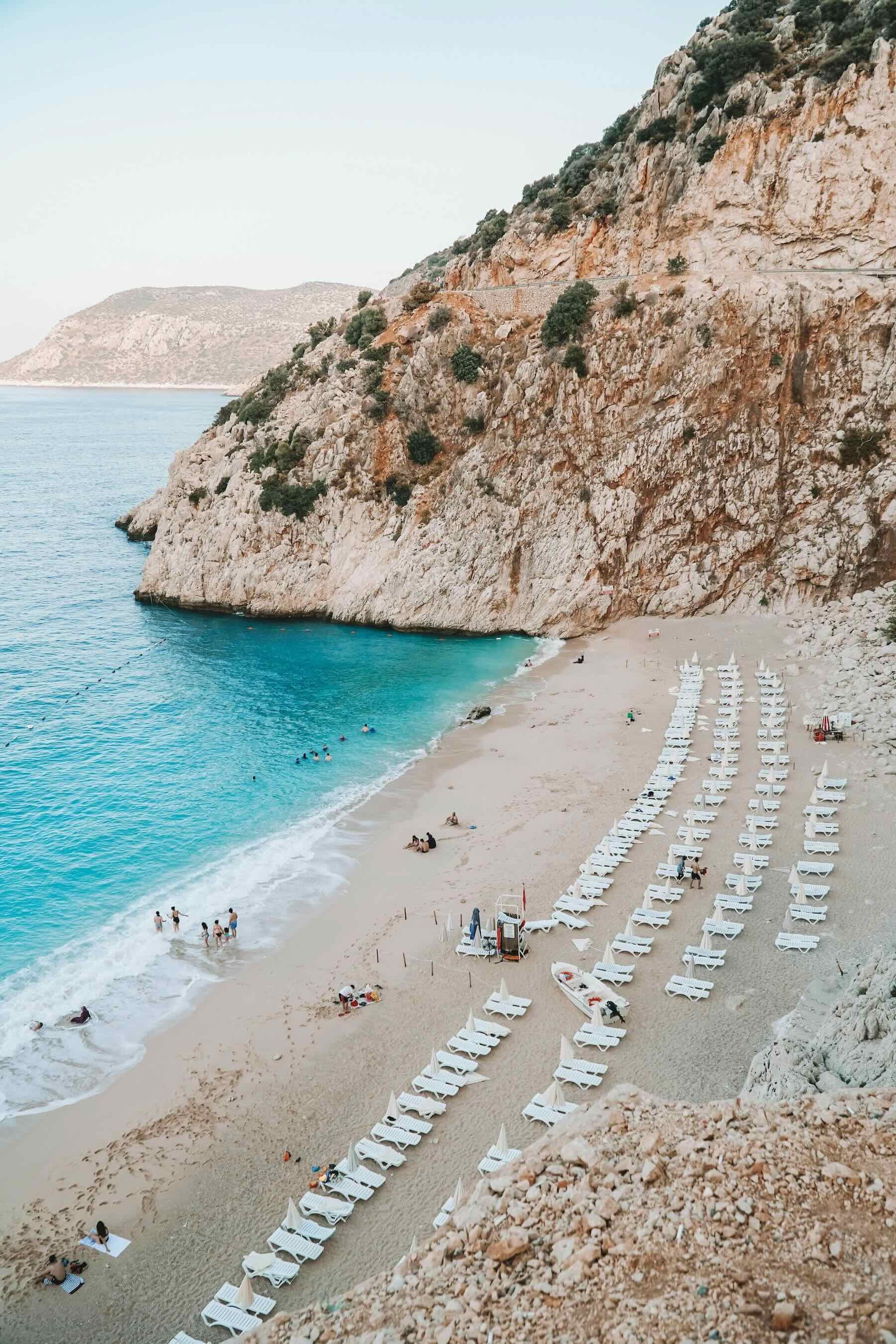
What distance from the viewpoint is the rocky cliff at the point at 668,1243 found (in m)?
7.54

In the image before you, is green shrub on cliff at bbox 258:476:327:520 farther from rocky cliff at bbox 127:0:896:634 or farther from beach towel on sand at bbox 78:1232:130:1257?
beach towel on sand at bbox 78:1232:130:1257

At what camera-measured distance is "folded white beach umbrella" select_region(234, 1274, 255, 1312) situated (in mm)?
12797

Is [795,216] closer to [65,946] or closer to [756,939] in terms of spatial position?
[756,939]

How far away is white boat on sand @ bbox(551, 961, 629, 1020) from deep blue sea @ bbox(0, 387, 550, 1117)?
835 centimetres

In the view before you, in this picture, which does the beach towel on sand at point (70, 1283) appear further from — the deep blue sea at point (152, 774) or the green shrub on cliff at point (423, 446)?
the green shrub on cliff at point (423, 446)

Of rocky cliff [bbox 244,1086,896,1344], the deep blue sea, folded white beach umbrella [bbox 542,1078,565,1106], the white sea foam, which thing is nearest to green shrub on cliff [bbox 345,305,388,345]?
the deep blue sea

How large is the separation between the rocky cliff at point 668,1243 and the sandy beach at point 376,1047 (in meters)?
5.38

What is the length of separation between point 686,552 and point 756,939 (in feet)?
103

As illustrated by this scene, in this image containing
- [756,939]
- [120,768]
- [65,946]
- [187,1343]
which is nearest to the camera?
[187,1343]

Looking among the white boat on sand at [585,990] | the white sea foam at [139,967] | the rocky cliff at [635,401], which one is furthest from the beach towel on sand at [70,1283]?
the rocky cliff at [635,401]

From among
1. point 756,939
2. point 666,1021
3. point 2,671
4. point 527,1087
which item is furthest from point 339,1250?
point 2,671

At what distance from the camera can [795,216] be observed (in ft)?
159

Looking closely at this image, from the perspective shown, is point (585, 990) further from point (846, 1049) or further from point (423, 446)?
point (423, 446)

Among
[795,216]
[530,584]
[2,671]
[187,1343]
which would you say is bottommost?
[187,1343]
